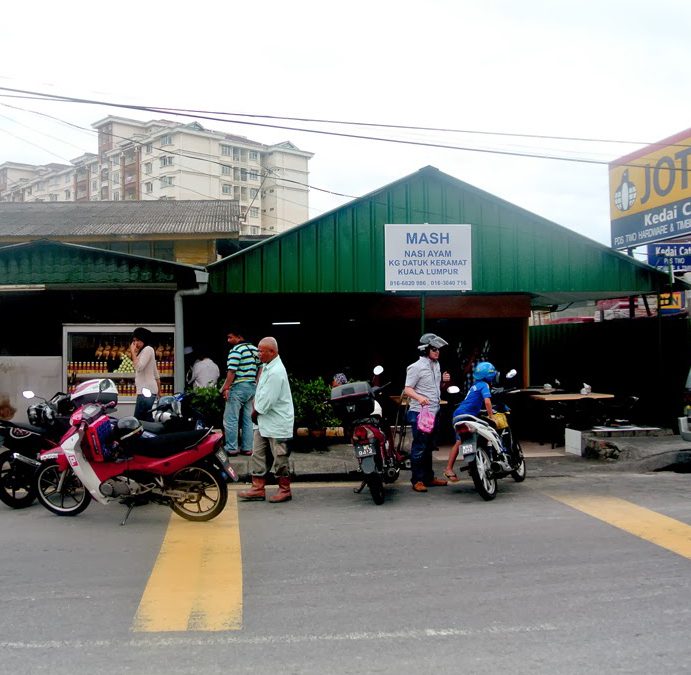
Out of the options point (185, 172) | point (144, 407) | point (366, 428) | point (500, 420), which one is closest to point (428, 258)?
point (500, 420)

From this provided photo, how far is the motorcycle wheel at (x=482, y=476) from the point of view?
8.35 metres

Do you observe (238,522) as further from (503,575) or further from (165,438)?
(503,575)

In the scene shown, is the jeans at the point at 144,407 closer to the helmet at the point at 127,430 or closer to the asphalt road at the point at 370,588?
the asphalt road at the point at 370,588

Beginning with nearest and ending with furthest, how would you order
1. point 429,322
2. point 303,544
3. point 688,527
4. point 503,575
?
point 503,575
point 303,544
point 688,527
point 429,322

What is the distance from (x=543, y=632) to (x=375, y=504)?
3859mm

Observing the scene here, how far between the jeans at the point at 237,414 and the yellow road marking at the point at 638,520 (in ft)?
13.9

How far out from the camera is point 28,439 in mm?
7809

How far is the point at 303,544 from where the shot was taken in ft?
21.5

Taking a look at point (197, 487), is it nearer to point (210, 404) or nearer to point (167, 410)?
point (167, 410)

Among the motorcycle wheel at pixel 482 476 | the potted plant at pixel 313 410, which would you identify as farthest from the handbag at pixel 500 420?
the potted plant at pixel 313 410

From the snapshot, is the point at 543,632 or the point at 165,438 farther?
the point at 165,438

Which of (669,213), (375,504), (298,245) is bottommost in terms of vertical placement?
(375,504)

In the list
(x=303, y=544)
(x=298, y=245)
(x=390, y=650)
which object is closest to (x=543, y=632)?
(x=390, y=650)

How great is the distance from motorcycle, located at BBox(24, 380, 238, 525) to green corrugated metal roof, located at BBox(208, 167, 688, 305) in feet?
15.0
